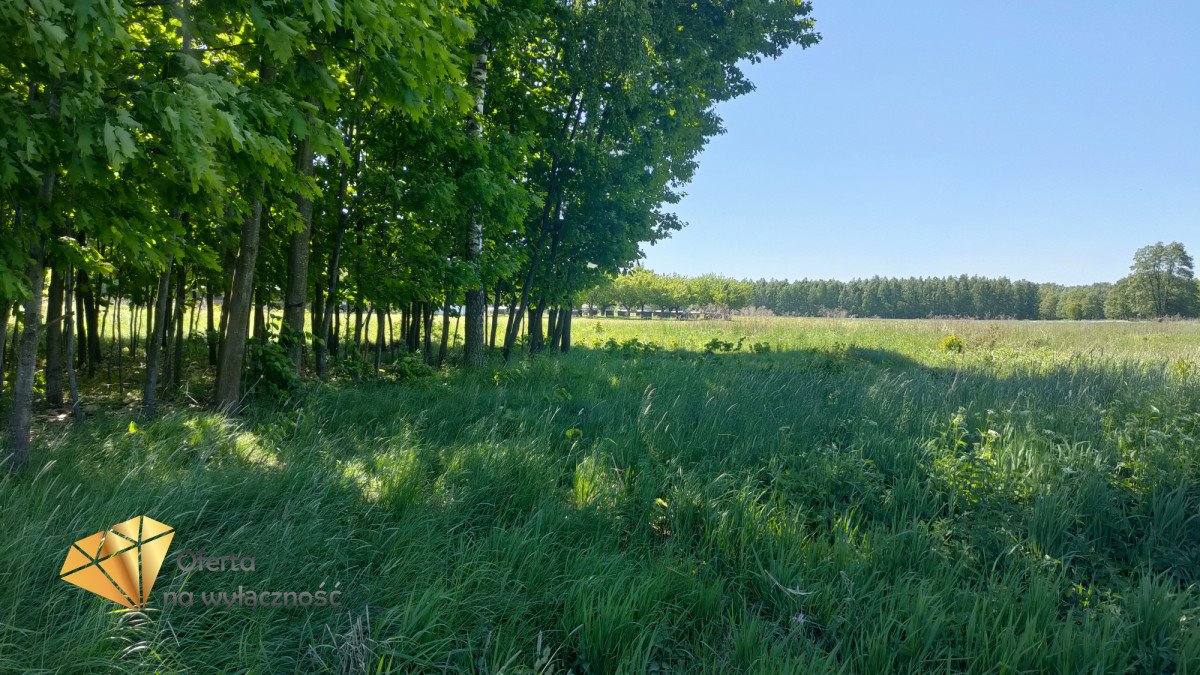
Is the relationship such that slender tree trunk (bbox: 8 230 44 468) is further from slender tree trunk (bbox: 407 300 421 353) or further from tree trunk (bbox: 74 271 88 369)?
slender tree trunk (bbox: 407 300 421 353)

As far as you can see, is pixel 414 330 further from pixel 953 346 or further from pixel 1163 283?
pixel 1163 283

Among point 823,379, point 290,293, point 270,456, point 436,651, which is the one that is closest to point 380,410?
point 270,456

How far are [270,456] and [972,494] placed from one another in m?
5.09

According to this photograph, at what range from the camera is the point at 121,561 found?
221 cm

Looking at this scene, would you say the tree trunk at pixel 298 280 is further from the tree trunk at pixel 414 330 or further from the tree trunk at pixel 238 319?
the tree trunk at pixel 414 330

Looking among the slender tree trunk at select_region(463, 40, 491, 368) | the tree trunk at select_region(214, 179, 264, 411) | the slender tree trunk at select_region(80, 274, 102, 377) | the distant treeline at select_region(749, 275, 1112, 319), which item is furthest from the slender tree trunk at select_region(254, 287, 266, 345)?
the distant treeline at select_region(749, 275, 1112, 319)

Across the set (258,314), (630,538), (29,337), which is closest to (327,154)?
(29,337)

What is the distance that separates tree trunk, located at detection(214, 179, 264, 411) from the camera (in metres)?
5.36

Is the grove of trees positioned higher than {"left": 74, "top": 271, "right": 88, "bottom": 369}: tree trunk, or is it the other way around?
the grove of trees

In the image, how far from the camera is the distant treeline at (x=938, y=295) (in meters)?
69.3

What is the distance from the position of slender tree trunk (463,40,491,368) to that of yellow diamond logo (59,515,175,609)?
18.5 feet

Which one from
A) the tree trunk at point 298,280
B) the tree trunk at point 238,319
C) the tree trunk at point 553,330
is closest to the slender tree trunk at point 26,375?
the tree trunk at point 238,319

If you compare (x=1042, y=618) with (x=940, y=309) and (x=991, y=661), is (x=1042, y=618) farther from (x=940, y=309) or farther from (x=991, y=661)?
(x=940, y=309)

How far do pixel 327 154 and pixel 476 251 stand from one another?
15.8 ft
